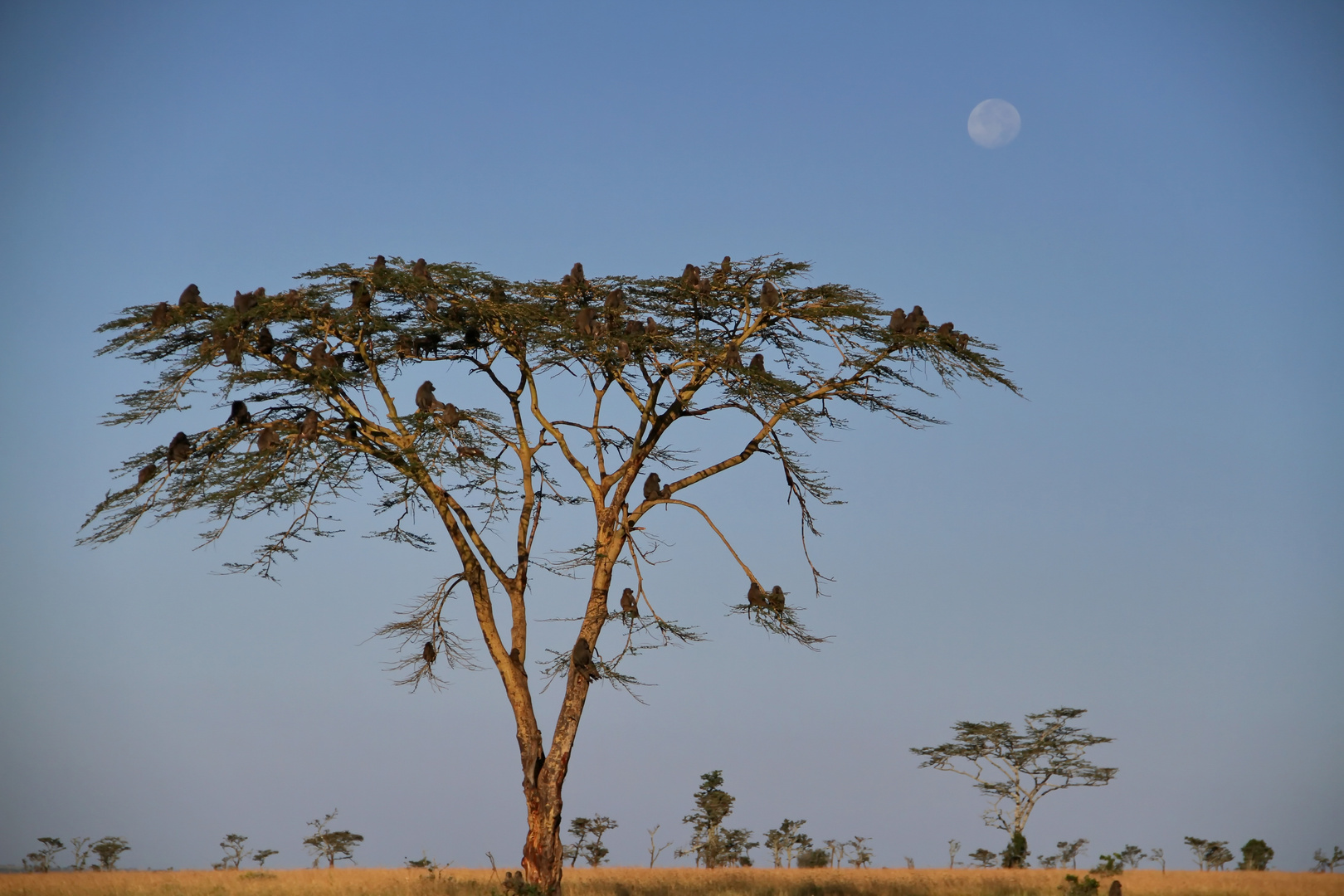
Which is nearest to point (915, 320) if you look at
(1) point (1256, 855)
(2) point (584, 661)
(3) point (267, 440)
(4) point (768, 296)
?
(4) point (768, 296)

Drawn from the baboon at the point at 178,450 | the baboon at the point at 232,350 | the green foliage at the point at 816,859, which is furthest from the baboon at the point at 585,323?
the green foliage at the point at 816,859

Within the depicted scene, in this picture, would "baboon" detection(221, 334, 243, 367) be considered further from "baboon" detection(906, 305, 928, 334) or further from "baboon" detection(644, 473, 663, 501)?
"baboon" detection(906, 305, 928, 334)

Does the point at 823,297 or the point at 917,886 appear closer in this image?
the point at 823,297

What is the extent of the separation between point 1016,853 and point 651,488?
79.1 feet

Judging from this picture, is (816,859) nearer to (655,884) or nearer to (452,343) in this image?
(655,884)

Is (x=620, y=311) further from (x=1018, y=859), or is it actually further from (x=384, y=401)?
(x=1018, y=859)

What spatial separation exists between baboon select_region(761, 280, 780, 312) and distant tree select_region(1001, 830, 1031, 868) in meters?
24.2

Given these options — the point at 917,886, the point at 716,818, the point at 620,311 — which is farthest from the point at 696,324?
the point at 716,818

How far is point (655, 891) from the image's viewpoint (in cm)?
1511

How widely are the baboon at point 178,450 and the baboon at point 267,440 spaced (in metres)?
0.81

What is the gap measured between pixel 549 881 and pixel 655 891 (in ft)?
11.8

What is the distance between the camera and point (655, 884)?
16453 mm

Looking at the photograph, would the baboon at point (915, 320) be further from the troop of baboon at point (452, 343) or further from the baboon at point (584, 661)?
the baboon at point (584, 661)

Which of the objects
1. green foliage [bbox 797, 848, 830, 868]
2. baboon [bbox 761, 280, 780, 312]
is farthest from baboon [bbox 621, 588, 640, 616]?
green foliage [bbox 797, 848, 830, 868]
